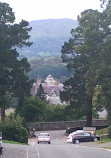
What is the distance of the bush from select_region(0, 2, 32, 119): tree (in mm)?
12149

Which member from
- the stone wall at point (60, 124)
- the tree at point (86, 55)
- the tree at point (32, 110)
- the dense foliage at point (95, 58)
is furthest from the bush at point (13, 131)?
the stone wall at point (60, 124)

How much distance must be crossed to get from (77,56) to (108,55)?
44.8ft

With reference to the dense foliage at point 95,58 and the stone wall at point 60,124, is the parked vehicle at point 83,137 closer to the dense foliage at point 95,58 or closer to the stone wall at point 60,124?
the dense foliage at point 95,58

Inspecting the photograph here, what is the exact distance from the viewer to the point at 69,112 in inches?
2339

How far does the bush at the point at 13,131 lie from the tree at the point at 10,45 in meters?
12.1

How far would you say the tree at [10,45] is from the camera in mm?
51375

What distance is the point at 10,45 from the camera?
53531 millimetres

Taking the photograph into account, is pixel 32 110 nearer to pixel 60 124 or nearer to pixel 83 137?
pixel 60 124

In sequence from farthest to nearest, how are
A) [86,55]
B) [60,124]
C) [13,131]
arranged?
[60,124] < [86,55] < [13,131]

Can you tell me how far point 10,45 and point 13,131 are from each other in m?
18.9

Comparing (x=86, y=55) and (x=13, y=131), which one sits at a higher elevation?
(x=86, y=55)

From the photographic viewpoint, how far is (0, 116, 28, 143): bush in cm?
3706

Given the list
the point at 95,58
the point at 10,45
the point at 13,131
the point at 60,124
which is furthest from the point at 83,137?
the point at 60,124

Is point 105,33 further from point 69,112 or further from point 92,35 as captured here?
point 69,112
